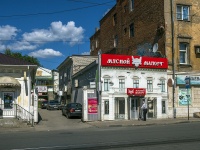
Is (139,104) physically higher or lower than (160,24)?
lower

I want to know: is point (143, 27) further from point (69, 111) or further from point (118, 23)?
point (69, 111)

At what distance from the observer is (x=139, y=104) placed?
2877 centimetres

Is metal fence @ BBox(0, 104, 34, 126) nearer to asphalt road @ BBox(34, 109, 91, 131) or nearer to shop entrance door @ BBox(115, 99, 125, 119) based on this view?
asphalt road @ BBox(34, 109, 91, 131)

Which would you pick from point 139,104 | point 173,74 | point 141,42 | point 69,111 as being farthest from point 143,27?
point 69,111

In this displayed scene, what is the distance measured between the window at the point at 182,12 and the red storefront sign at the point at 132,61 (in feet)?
15.3

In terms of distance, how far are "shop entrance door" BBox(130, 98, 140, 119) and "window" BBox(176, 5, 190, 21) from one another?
356 inches

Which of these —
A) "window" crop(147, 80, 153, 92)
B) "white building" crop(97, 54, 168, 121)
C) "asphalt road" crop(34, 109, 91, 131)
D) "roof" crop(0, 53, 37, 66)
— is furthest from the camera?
"window" crop(147, 80, 153, 92)

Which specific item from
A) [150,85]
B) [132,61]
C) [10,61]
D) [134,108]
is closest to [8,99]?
[10,61]

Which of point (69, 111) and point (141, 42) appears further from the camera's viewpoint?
point (141, 42)

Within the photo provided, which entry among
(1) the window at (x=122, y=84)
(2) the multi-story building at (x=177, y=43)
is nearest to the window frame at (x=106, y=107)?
(1) the window at (x=122, y=84)

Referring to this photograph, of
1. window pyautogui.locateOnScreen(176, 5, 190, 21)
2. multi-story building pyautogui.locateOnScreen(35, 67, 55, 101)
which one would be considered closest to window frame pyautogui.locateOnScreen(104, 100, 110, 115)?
window pyautogui.locateOnScreen(176, 5, 190, 21)

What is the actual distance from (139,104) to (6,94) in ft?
37.5

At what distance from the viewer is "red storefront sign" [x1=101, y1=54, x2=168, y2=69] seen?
→ 27.9 meters

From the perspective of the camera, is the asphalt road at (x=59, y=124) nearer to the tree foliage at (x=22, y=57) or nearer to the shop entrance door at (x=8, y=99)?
the shop entrance door at (x=8, y=99)
